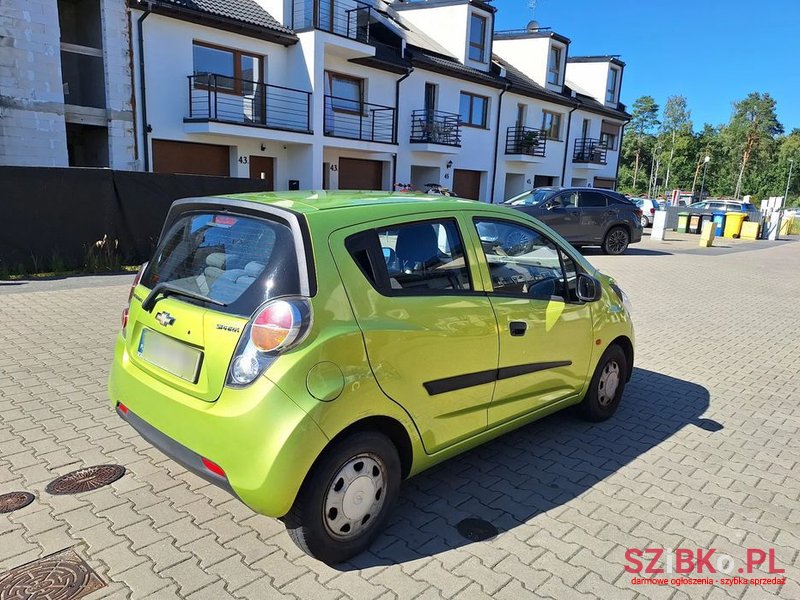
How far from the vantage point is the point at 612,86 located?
121ft

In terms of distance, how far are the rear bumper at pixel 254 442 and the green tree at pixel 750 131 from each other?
89.5m

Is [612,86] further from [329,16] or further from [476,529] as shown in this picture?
[476,529]

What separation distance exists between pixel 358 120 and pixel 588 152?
17.8m

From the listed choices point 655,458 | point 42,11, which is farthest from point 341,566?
point 42,11

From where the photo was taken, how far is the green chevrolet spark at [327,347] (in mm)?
2434

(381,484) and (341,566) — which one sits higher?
(381,484)

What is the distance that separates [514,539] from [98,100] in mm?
16535

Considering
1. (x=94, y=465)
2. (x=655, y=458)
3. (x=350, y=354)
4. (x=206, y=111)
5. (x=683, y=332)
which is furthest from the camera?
(x=206, y=111)

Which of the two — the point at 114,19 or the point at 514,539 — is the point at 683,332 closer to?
the point at 514,539

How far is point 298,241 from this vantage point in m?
2.55

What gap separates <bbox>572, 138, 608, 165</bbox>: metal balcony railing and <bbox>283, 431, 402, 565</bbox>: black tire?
1297 inches

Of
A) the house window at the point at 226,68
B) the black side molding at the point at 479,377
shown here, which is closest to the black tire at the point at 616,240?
the house window at the point at 226,68

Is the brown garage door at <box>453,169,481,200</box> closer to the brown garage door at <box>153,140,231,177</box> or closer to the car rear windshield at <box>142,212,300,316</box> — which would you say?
the brown garage door at <box>153,140,231,177</box>

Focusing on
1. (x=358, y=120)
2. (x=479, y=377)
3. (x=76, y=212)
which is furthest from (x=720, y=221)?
(x=479, y=377)
